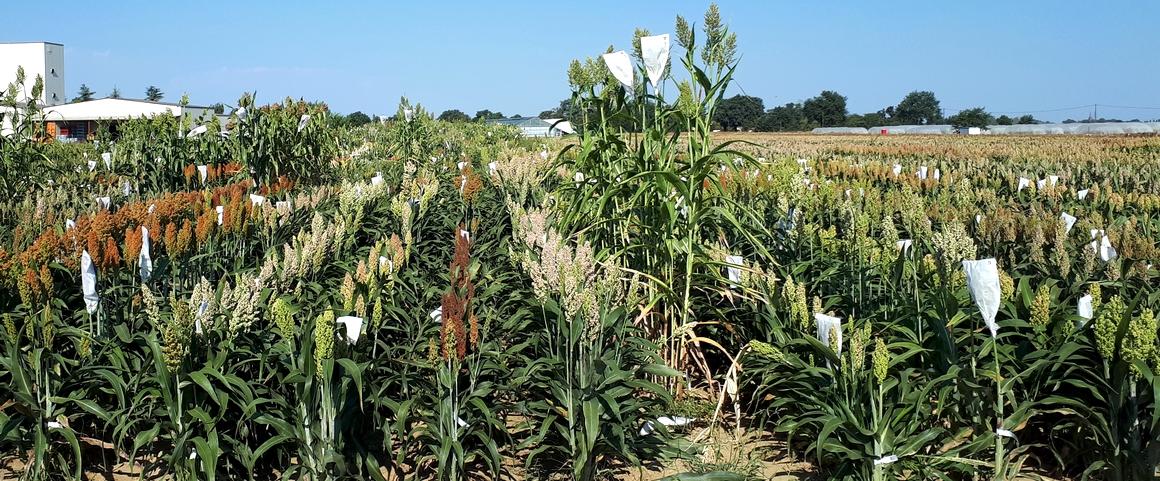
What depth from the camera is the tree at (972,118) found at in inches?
3462

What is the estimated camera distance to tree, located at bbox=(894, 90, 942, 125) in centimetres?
11831

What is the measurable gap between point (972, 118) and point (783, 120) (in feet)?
68.2

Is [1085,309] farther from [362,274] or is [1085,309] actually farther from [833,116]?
[833,116]

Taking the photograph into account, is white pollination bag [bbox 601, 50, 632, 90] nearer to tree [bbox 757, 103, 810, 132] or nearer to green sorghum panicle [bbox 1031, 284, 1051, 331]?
green sorghum panicle [bbox 1031, 284, 1051, 331]

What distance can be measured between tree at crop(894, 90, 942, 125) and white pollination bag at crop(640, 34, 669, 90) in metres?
122

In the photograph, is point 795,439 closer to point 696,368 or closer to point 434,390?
point 696,368

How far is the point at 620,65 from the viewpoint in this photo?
3875 millimetres

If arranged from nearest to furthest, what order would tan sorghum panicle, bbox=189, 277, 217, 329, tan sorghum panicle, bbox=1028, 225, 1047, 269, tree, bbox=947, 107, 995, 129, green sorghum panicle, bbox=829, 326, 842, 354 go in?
tan sorghum panicle, bbox=189, 277, 217, 329 → green sorghum panicle, bbox=829, 326, 842, 354 → tan sorghum panicle, bbox=1028, 225, 1047, 269 → tree, bbox=947, 107, 995, 129

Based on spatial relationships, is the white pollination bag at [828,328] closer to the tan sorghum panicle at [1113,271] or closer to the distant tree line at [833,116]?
the tan sorghum panicle at [1113,271]

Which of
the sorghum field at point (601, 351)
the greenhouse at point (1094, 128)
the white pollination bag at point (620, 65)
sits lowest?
the sorghum field at point (601, 351)

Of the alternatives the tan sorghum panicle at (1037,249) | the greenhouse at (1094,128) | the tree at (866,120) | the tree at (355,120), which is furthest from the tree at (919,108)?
the tan sorghum panicle at (1037,249)

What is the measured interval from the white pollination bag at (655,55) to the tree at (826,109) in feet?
348

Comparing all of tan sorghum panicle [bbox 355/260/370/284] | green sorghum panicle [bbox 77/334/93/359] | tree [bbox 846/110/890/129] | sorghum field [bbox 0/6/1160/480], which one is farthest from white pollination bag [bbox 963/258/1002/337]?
tree [bbox 846/110/890/129]

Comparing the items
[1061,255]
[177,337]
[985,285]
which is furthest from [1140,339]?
[177,337]
